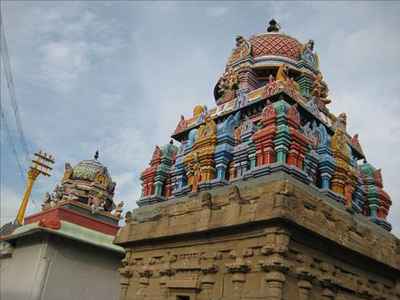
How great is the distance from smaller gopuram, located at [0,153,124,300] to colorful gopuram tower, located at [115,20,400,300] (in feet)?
17.8

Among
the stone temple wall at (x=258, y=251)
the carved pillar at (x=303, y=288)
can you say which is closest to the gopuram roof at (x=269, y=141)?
the stone temple wall at (x=258, y=251)

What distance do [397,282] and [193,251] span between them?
730cm

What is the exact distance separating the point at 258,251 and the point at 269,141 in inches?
174

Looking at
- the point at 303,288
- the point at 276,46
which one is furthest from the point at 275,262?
the point at 276,46

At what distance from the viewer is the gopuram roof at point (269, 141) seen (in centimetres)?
1377

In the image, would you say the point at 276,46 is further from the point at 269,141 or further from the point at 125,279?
the point at 125,279

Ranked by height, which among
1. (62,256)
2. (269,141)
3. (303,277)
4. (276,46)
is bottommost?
(303,277)

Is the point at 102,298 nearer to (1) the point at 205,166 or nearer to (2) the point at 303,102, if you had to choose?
(1) the point at 205,166

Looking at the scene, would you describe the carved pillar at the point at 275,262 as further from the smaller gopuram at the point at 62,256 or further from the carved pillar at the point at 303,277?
the smaller gopuram at the point at 62,256

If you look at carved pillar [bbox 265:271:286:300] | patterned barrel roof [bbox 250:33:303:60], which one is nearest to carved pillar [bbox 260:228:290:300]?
carved pillar [bbox 265:271:286:300]

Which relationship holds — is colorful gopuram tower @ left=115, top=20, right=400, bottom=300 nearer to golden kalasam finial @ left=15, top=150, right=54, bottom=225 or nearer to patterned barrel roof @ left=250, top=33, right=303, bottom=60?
patterned barrel roof @ left=250, top=33, right=303, bottom=60

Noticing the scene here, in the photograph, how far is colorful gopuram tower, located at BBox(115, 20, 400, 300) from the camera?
10312 millimetres

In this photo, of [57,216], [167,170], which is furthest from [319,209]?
[57,216]

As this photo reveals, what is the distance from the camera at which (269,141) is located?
44.5 feet
